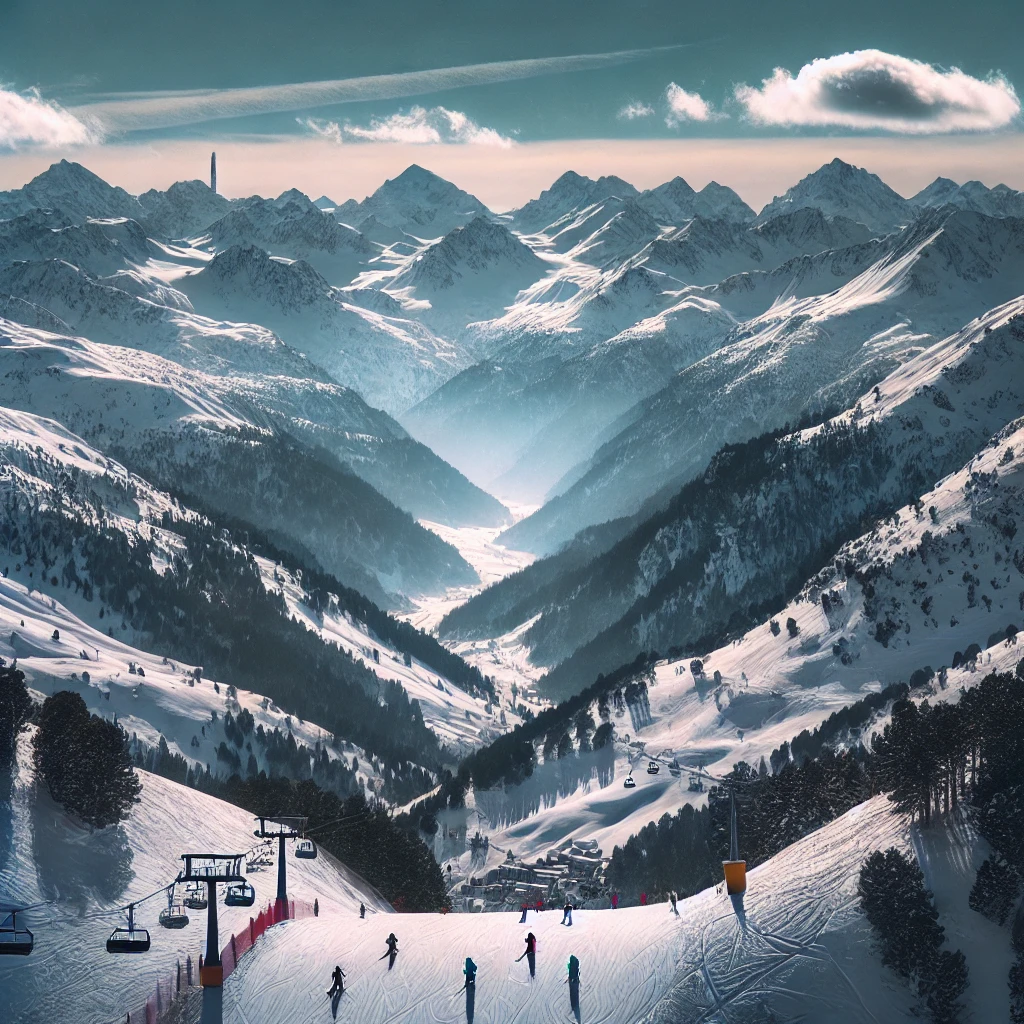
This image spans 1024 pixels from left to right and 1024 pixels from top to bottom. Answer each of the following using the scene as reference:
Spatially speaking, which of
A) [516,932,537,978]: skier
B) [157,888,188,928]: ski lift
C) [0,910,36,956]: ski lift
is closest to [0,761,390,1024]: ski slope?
[157,888,188,928]: ski lift

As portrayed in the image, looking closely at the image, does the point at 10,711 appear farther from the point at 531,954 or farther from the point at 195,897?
the point at 531,954

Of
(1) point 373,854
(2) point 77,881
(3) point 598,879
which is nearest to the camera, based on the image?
(2) point 77,881

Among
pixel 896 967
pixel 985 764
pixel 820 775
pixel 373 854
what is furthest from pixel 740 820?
pixel 896 967

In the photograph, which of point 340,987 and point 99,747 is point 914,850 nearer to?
point 340,987

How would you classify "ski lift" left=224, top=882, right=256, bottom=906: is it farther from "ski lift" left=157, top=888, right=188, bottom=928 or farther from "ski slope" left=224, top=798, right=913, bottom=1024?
"ski slope" left=224, top=798, right=913, bottom=1024

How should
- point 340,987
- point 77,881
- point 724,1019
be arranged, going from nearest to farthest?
point 724,1019
point 340,987
point 77,881

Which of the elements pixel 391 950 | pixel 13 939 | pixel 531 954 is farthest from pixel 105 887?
pixel 531 954
